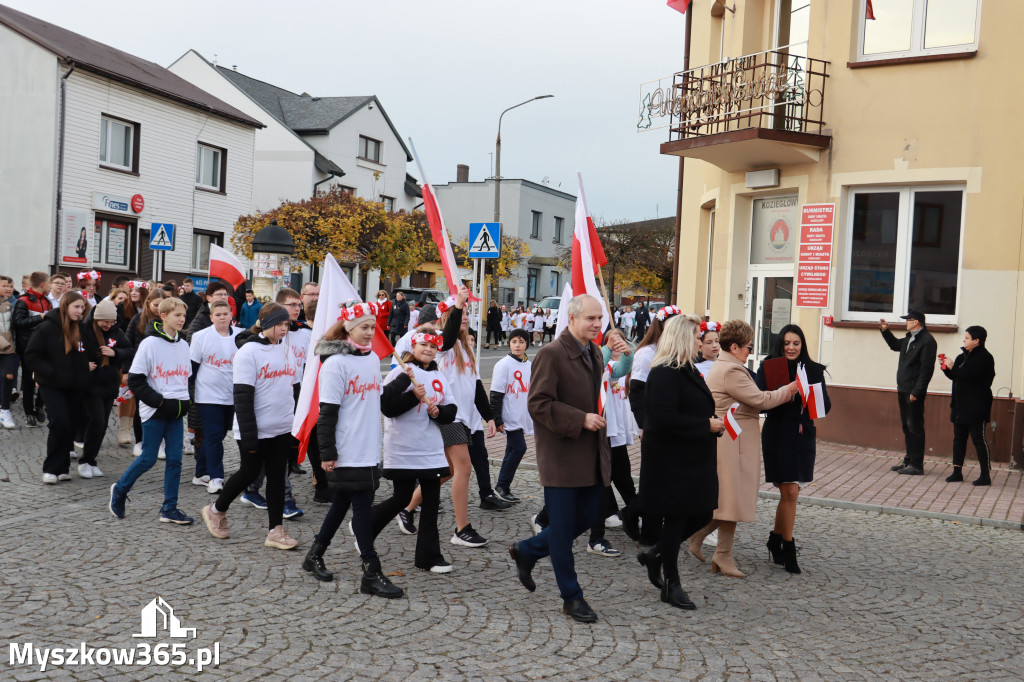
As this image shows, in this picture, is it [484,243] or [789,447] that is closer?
[789,447]

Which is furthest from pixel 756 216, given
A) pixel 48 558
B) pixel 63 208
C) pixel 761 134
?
pixel 63 208

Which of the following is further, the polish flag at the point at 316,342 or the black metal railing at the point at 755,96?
the black metal railing at the point at 755,96

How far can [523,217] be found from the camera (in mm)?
61000

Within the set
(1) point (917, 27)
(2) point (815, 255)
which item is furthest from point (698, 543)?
(1) point (917, 27)

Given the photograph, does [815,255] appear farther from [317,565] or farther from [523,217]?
[523,217]

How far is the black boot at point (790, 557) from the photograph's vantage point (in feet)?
22.0

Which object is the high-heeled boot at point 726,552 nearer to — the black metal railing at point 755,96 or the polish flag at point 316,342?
the polish flag at point 316,342

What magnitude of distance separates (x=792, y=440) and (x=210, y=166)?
29225 mm

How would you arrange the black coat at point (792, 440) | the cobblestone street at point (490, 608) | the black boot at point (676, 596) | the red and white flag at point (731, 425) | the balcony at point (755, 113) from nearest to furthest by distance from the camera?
the cobblestone street at point (490, 608) < the black boot at point (676, 596) < the red and white flag at point (731, 425) < the black coat at point (792, 440) < the balcony at point (755, 113)

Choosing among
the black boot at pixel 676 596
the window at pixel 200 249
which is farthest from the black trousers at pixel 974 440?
the window at pixel 200 249

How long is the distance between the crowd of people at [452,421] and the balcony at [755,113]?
6.34 meters

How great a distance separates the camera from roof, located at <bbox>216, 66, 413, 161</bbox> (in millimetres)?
42812

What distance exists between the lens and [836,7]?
44.2 ft

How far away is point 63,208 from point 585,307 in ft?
81.3
